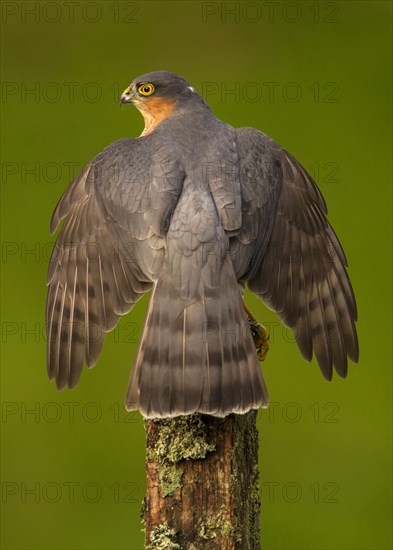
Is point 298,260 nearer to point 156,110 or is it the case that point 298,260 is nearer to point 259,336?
point 259,336

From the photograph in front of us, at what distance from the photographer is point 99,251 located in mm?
4172

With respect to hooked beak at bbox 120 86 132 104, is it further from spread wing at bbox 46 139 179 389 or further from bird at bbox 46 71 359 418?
spread wing at bbox 46 139 179 389

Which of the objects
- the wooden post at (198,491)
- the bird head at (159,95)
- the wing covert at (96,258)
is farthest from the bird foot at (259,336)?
the bird head at (159,95)

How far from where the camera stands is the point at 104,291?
410cm

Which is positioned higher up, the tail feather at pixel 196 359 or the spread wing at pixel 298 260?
the spread wing at pixel 298 260

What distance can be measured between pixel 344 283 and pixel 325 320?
0.58 feet

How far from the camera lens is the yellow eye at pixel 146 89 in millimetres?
4695

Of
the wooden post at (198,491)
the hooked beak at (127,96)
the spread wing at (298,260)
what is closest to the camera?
the wooden post at (198,491)

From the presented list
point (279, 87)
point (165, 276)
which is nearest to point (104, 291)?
point (165, 276)

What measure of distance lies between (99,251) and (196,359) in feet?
2.53

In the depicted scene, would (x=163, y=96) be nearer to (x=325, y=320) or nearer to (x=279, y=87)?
(x=325, y=320)

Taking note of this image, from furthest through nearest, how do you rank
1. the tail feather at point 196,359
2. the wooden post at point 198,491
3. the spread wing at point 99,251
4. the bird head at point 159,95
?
the bird head at point 159,95
the spread wing at point 99,251
the tail feather at point 196,359
the wooden post at point 198,491

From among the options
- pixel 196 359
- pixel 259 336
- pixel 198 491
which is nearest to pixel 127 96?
pixel 259 336

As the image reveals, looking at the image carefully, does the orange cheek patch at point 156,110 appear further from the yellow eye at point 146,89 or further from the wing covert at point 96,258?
the wing covert at point 96,258
